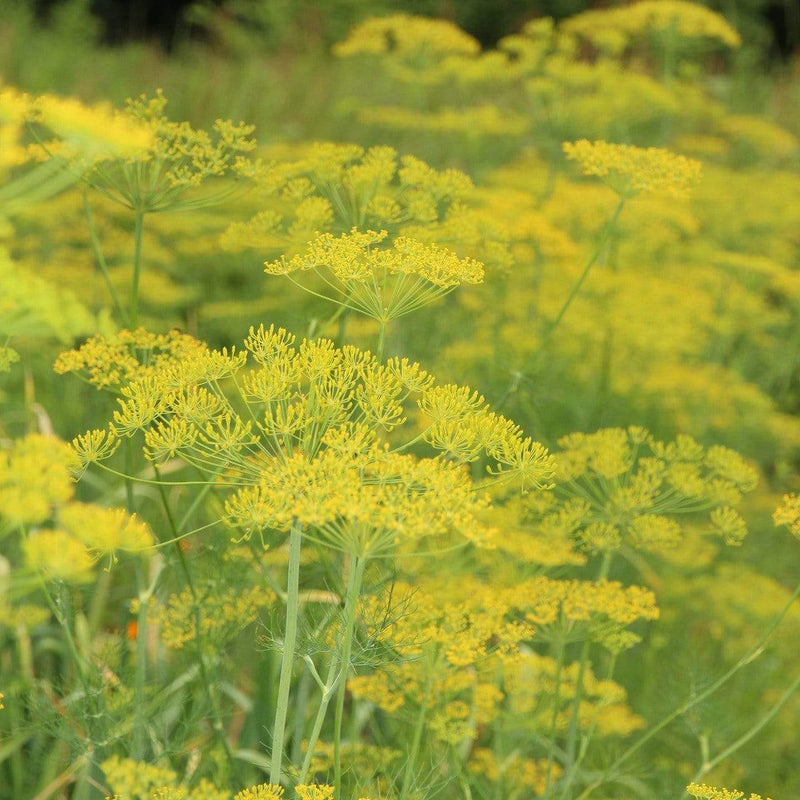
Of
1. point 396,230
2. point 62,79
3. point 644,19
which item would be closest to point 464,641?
point 396,230

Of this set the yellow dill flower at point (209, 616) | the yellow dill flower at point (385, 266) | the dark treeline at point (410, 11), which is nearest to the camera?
the yellow dill flower at point (385, 266)

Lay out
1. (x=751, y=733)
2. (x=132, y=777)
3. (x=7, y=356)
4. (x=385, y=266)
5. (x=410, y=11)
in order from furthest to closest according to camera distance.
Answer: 1. (x=410, y=11)
2. (x=751, y=733)
3. (x=7, y=356)
4. (x=385, y=266)
5. (x=132, y=777)

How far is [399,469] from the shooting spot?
137 centimetres

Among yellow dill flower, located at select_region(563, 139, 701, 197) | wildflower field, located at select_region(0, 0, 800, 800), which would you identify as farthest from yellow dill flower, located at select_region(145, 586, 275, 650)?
yellow dill flower, located at select_region(563, 139, 701, 197)

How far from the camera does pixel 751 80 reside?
9008 millimetres

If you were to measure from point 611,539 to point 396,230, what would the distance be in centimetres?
82

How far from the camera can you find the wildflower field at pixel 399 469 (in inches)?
56.9

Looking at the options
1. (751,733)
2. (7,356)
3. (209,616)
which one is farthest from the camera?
(209,616)

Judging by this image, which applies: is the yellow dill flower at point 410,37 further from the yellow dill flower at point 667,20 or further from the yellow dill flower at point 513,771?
the yellow dill flower at point 513,771

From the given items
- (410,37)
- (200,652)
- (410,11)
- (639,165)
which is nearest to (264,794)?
(200,652)

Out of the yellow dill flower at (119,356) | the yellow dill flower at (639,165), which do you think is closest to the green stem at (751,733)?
the yellow dill flower at (639,165)

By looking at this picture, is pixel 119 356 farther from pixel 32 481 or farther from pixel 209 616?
pixel 32 481

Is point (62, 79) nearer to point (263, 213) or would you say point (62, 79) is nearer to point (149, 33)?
point (263, 213)

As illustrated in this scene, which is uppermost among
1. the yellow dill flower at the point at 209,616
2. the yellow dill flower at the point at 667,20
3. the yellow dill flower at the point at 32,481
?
the yellow dill flower at the point at 667,20
